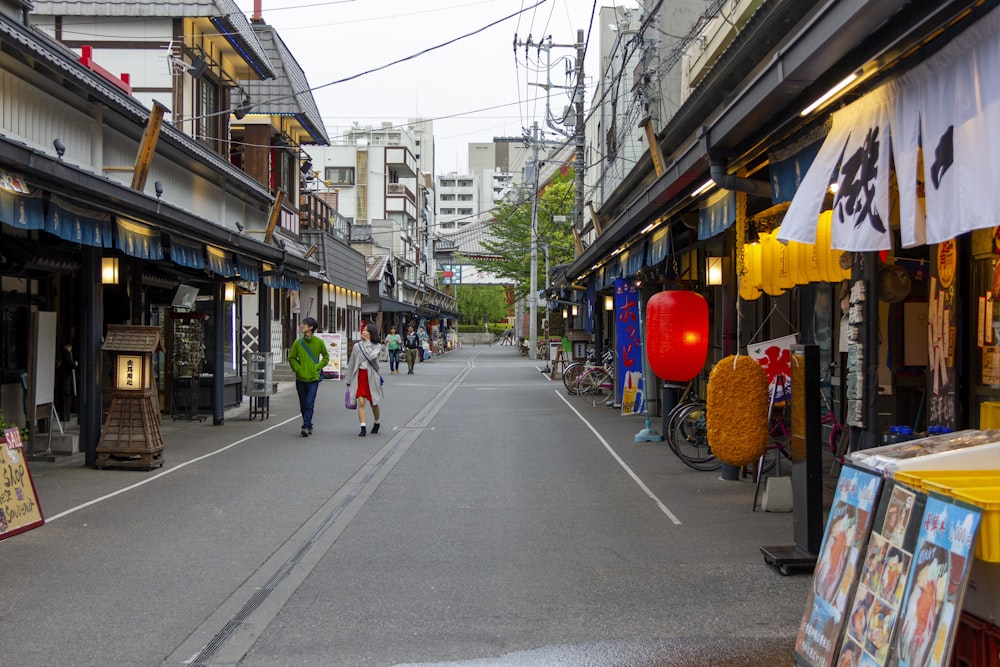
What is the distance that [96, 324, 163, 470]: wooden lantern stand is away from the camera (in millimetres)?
11102

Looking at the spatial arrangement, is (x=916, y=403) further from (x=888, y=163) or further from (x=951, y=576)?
(x=951, y=576)

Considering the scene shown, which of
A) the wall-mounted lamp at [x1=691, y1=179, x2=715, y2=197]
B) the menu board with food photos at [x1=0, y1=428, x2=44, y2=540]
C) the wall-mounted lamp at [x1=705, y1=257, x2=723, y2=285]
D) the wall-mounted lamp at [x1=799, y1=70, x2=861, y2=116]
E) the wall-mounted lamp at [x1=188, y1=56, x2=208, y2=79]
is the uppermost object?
the wall-mounted lamp at [x1=188, y1=56, x2=208, y2=79]

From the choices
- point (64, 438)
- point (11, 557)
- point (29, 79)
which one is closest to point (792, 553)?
point (11, 557)

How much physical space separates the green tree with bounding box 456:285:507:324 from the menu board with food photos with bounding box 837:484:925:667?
107 m

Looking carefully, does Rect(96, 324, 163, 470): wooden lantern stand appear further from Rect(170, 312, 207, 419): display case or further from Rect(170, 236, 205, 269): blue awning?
Rect(170, 312, 207, 419): display case

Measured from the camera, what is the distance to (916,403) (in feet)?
31.2

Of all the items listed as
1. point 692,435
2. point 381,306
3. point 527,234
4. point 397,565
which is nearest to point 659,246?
point 692,435

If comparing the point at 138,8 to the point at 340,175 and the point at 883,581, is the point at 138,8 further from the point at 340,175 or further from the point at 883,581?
the point at 340,175

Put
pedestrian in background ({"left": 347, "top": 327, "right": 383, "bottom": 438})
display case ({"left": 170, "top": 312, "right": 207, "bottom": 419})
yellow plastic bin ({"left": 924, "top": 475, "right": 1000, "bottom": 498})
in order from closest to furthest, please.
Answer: yellow plastic bin ({"left": 924, "top": 475, "right": 1000, "bottom": 498}), pedestrian in background ({"left": 347, "top": 327, "right": 383, "bottom": 438}), display case ({"left": 170, "top": 312, "right": 207, "bottom": 419})

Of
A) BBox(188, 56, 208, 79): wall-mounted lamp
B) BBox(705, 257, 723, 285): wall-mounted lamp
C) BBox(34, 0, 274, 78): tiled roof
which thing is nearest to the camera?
BBox(705, 257, 723, 285): wall-mounted lamp

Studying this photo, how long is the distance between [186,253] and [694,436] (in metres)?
8.16

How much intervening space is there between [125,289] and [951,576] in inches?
591

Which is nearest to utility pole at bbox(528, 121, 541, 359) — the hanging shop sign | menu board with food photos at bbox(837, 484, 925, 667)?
the hanging shop sign

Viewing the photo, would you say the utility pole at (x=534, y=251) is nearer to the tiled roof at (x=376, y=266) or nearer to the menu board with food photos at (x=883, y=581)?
the tiled roof at (x=376, y=266)
